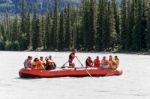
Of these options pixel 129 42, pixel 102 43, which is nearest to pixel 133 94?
pixel 129 42

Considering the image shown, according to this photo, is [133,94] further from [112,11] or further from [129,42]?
[112,11]

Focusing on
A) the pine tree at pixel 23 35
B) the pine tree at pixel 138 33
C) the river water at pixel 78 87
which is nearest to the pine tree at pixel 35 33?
the pine tree at pixel 23 35

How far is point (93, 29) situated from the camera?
11988cm

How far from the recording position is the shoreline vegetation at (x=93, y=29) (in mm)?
106438

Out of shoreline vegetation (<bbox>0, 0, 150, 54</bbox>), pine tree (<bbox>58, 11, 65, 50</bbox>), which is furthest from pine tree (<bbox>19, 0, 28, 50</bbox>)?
pine tree (<bbox>58, 11, 65, 50</bbox>)

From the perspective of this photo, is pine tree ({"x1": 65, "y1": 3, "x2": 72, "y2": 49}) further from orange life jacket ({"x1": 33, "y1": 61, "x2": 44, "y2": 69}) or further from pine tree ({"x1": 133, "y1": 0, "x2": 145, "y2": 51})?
orange life jacket ({"x1": 33, "y1": 61, "x2": 44, "y2": 69})

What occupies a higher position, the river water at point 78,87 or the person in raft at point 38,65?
the person in raft at point 38,65

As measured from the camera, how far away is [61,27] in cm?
13350

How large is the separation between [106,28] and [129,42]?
976 cm

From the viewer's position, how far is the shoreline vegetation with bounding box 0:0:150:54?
349 feet

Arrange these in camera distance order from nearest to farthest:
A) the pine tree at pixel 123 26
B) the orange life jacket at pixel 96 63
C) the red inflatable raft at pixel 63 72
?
the red inflatable raft at pixel 63 72
the orange life jacket at pixel 96 63
the pine tree at pixel 123 26

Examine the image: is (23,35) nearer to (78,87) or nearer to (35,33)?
(35,33)

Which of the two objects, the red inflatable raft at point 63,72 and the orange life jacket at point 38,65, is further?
the orange life jacket at point 38,65

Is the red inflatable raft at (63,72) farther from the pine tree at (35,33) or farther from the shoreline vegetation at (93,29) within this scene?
the pine tree at (35,33)
